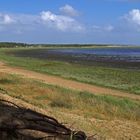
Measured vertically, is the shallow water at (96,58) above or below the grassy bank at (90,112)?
below

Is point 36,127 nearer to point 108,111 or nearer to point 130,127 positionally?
point 130,127

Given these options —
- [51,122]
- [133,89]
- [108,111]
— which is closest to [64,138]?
[51,122]

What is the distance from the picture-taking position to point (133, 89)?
28.9 m

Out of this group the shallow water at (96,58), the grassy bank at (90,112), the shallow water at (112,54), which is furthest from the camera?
the shallow water at (112,54)

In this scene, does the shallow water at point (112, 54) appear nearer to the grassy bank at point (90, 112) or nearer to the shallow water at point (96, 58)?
the shallow water at point (96, 58)

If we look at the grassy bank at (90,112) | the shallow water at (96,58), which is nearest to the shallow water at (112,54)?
the shallow water at (96,58)

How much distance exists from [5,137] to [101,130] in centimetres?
452

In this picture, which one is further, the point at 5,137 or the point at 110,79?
the point at 110,79

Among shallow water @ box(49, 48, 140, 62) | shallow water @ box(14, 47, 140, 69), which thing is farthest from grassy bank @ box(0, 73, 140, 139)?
shallow water @ box(49, 48, 140, 62)

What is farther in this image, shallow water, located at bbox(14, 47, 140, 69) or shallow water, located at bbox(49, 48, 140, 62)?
shallow water, located at bbox(49, 48, 140, 62)

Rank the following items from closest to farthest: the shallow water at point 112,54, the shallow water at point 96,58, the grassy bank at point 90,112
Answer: the grassy bank at point 90,112 < the shallow water at point 96,58 < the shallow water at point 112,54

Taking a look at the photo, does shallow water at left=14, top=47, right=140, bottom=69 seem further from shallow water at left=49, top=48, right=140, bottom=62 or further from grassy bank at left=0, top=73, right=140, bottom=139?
grassy bank at left=0, top=73, right=140, bottom=139

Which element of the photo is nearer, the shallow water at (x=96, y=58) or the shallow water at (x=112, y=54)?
the shallow water at (x=96, y=58)

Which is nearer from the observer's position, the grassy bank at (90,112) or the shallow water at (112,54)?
the grassy bank at (90,112)
